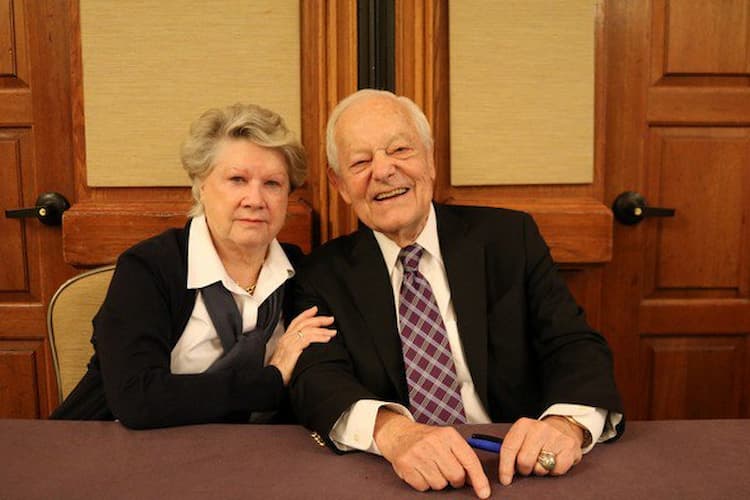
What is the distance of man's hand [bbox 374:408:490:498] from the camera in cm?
91

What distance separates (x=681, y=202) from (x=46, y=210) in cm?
214

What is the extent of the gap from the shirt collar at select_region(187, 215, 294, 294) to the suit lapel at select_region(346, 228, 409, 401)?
185 millimetres

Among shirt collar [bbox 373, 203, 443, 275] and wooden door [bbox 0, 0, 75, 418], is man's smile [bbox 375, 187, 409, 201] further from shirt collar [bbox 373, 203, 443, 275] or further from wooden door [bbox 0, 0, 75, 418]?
wooden door [bbox 0, 0, 75, 418]

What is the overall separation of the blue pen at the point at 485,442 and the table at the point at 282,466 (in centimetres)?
1

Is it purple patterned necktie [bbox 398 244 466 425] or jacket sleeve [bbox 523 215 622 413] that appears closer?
jacket sleeve [bbox 523 215 622 413]

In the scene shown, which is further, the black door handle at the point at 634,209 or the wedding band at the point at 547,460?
the black door handle at the point at 634,209

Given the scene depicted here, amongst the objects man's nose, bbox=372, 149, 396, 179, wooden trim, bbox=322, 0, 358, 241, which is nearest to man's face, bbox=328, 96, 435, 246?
man's nose, bbox=372, 149, 396, 179

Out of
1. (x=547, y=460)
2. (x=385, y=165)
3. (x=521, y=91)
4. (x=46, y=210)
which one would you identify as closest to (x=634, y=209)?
(x=521, y=91)

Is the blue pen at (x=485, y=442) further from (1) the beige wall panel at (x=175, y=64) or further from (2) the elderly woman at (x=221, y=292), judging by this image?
(1) the beige wall panel at (x=175, y=64)

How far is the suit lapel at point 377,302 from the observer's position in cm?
150

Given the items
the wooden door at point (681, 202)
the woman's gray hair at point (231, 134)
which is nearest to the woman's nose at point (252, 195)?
the woman's gray hair at point (231, 134)

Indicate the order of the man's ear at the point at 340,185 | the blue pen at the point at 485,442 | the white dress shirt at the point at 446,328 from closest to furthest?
1. the blue pen at the point at 485,442
2. the white dress shirt at the point at 446,328
3. the man's ear at the point at 340,185

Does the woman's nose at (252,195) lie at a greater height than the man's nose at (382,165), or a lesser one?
lesser

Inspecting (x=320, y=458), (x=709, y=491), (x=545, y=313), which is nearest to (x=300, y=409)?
(x=320, y=458)
